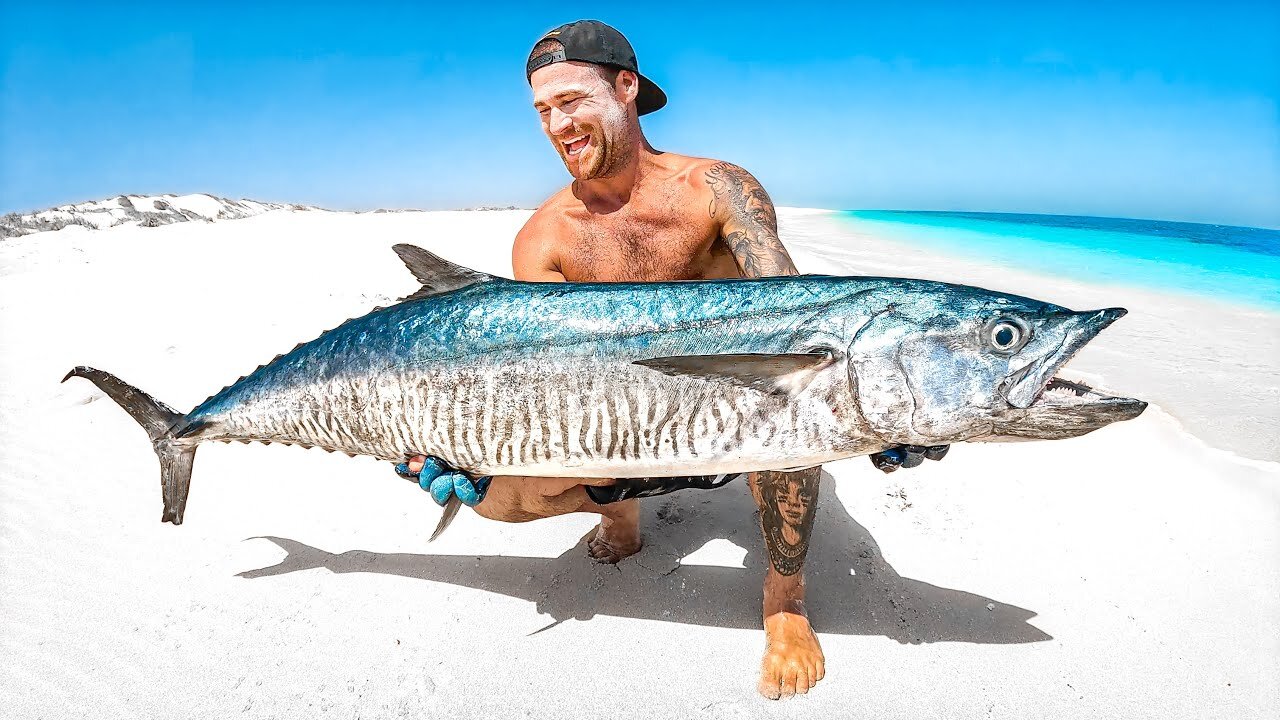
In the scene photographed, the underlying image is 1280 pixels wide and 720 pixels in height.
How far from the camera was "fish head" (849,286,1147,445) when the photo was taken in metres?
1.62

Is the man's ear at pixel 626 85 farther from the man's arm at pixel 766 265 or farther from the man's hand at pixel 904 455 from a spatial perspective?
the man's hand at pixel 904 455

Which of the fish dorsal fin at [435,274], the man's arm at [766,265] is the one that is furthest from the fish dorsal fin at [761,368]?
the fish dorsal fin at [435,274]

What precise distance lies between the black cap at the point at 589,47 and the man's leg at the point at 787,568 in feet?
6.35

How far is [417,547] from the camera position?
3.12 meters

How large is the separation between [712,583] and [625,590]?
0.39 meters

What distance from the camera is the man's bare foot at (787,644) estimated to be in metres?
2.28

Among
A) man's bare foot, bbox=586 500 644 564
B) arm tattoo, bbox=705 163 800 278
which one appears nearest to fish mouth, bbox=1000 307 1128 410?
arm tattoo, bbox=705 163 800 278

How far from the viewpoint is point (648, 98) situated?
3340mm

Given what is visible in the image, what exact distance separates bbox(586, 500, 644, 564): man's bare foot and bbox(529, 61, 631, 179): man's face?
1.61 metres

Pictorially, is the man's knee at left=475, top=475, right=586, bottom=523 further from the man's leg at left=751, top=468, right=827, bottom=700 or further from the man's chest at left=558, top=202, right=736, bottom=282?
the man's chest at left=558, top=202, right=736, bottom=282

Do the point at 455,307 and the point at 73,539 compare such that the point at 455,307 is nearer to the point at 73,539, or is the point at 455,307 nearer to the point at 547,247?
the point at 547,247

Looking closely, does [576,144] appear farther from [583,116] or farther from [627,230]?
[627,230]

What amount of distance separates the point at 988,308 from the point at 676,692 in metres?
1.66

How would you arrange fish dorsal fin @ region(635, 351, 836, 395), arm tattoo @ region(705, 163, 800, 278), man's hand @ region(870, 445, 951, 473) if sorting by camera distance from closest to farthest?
fish dorsal fin @ region(635, 351, 836, 395)
man's hand @ region(870, 445, 951, 473)
arm tattoo @ region(705, 163, 800, 278)
